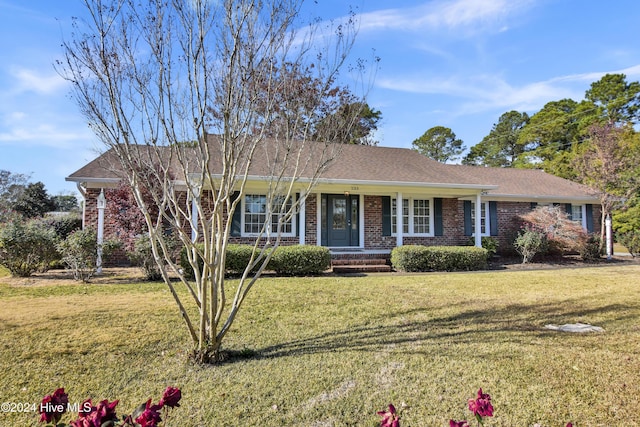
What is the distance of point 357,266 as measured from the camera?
11.0 m

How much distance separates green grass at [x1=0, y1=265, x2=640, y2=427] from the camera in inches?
112

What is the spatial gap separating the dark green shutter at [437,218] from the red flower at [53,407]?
44.7 ft

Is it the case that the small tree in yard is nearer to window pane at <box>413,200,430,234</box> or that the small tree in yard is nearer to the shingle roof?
the shingle roof

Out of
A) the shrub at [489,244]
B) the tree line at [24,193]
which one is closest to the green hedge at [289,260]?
the shrub at [489,244]

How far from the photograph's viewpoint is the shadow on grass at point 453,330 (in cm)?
423

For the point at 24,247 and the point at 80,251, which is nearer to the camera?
the point at 80,251

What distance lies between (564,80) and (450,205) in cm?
933

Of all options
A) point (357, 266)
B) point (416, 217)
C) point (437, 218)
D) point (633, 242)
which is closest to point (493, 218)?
point (437, 218)

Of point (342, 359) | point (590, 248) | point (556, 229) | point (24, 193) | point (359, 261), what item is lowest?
point (342, 359)

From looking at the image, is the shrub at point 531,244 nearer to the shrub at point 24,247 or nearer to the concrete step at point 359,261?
the concrete step at point 359,261

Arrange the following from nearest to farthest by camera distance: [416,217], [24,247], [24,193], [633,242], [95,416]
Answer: [95,416], [24,247], [416,217], [633,242], [24,193]

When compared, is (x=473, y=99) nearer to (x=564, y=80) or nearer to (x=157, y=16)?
(x=564, y=80)

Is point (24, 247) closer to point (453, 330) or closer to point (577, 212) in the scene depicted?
point (453, 330)

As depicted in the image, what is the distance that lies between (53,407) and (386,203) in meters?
12.4
